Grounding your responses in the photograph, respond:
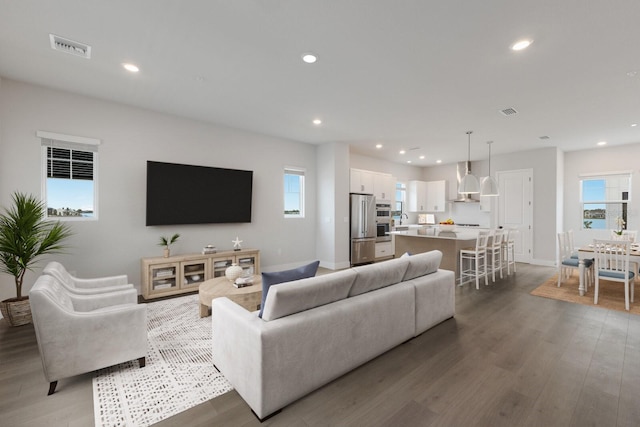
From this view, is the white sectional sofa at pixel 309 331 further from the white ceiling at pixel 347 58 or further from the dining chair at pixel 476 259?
the dining chair at pixel 476 259

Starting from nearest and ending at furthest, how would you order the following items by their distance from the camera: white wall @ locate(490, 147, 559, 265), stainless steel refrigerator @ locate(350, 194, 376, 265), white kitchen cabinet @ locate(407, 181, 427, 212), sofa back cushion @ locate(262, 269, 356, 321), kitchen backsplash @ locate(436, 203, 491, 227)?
1. sofa back cushion @ locate(262, 269, 356, 321)
2. white wall @ locate(490, 147, 559, 265)
3. stainless steel refrigerator @ locate(350, 194, 376, 265)
4. kitchen backsplash @ locate(436, 203, 491, 227)
5. white kitchen cabinet @ locate(407, 181, 427, 212)

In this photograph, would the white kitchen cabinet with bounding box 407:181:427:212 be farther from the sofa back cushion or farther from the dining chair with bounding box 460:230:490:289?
the sofa back cushion

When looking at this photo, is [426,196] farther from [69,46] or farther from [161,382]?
[69,46]

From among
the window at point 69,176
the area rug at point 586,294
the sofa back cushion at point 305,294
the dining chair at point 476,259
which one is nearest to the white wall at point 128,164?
the window at point 69,176

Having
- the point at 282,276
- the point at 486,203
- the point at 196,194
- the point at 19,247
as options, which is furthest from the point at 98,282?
the point at 486,203

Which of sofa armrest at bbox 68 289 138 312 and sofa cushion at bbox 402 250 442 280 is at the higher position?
sofa cushion at bbox 402 250 442 280

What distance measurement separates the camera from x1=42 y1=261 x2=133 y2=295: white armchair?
2.62 m

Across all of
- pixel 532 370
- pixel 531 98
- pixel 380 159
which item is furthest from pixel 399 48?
pixel 380 159

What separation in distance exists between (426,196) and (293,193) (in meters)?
5.19

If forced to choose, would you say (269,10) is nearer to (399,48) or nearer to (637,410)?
(399,48)

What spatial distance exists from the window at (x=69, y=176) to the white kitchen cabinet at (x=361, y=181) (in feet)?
16.5

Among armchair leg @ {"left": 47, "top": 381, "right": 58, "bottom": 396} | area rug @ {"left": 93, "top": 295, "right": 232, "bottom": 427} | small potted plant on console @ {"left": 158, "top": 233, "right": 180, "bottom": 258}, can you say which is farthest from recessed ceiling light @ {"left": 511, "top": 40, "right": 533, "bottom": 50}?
small potted plant on console @ {"left": 158, "top": 233, "right": 180, "bottom": 258}

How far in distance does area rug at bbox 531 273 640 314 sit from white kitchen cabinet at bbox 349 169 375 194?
13.3 ft

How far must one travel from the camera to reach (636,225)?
6188mm
